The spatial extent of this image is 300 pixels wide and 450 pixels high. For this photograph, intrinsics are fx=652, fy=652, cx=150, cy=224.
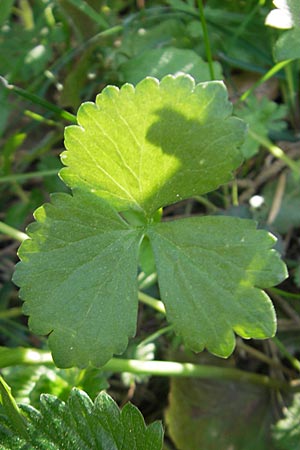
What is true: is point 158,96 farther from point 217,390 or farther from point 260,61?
point 217,390

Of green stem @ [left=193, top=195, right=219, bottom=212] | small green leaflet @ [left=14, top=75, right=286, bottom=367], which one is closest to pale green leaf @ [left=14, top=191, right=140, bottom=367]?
small green leaflet @ [left=14, top=75, right=286, bottom=367]

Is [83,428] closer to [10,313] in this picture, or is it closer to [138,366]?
[138,366]

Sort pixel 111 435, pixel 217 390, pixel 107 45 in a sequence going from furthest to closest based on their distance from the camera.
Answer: pixel 107 45 < pixel 217 390 < pixel 111 435

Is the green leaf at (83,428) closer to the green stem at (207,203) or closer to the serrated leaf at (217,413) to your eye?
the serrated leaf at (217,413)

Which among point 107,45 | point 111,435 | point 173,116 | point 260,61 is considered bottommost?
point 111,435

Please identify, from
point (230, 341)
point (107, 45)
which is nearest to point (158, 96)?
point (230, 341)

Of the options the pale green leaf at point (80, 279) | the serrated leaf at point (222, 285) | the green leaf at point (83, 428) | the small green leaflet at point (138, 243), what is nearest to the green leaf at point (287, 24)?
the small green leaflet at point (138, 243)

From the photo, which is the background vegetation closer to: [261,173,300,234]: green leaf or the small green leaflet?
[261,173,300,234]: green leaf

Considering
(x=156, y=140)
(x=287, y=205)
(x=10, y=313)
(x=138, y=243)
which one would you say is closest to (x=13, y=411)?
(x=138, y=243)
